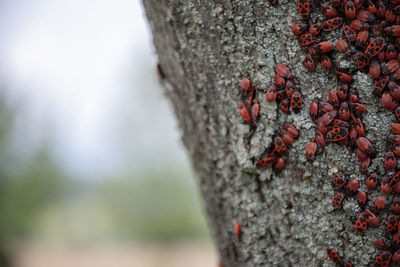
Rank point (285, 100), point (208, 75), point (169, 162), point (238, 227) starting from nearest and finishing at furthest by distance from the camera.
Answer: point (285, 100) < point (208, 75) < point (238, 227) < point (169, 162)

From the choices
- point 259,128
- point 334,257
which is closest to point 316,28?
point 259,128

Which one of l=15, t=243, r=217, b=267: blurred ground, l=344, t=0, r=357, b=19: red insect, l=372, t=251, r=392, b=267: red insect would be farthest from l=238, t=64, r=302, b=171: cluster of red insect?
l=15, t=243, r=217, b=267: blurred ground

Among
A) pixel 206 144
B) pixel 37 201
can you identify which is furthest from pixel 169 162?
pixel 206 144

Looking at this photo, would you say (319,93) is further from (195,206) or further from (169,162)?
→ (195,206)

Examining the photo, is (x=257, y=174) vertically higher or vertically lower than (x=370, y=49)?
lower

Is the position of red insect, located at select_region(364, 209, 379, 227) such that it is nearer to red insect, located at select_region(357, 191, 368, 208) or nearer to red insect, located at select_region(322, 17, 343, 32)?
red insect, located at select_region(357, 191, 368, 208)

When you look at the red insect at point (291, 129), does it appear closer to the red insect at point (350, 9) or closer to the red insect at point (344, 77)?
the red insect at point (344, 77)

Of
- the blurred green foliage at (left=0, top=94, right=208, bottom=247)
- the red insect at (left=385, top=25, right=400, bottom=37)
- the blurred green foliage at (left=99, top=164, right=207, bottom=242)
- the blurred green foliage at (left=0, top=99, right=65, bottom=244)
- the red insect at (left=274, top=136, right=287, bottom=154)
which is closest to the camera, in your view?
the red insect at (left=385, top=25, right=400, bottom=37)
